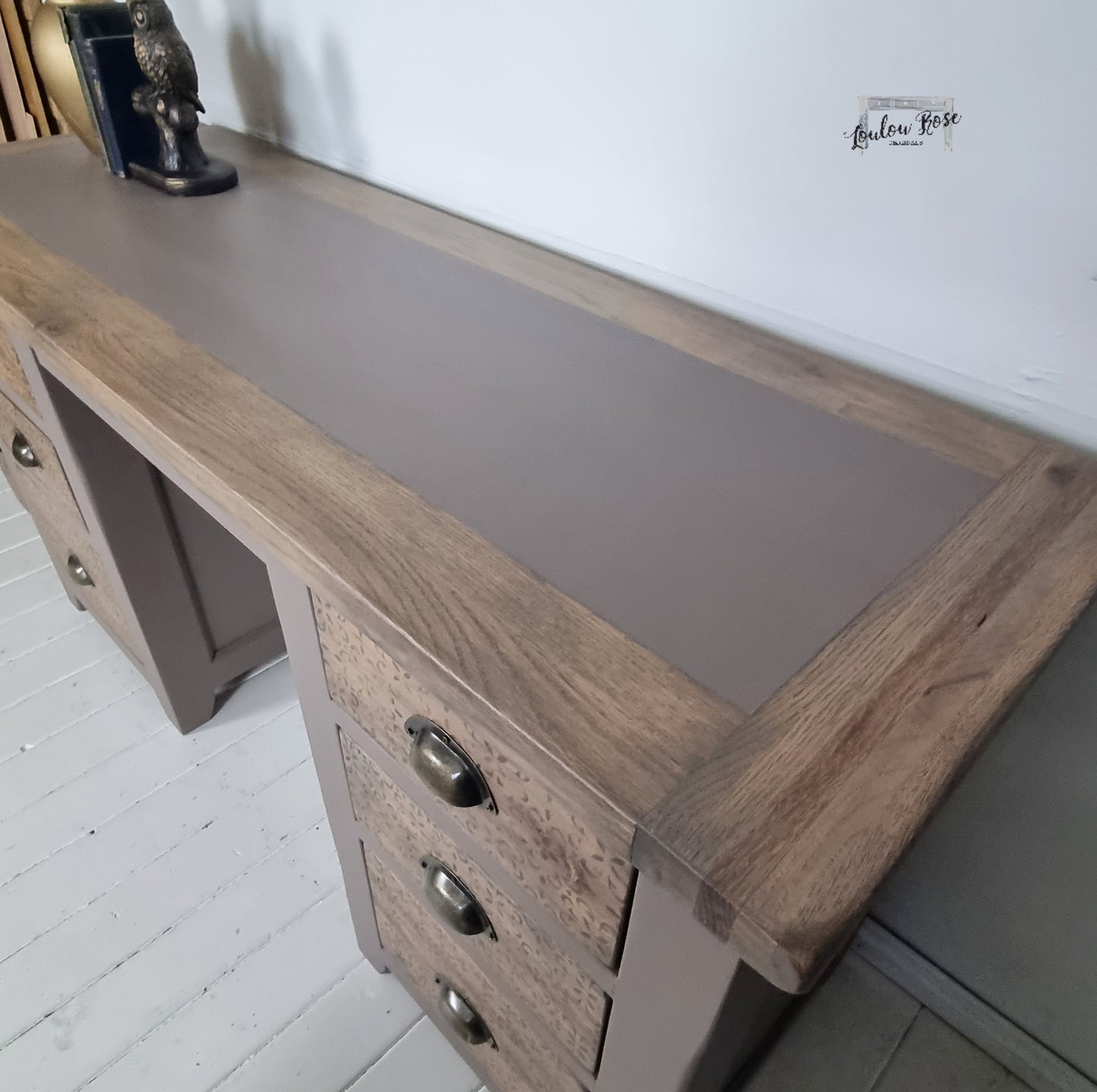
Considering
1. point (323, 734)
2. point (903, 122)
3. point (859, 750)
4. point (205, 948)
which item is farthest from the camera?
point (205, 948)

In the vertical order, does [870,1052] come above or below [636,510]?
below

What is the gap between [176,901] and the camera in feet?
3.83

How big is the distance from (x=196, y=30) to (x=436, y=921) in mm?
1339

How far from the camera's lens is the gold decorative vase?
1.08 metres

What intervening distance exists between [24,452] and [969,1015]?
1.50m

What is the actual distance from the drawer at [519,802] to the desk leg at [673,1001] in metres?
0.02

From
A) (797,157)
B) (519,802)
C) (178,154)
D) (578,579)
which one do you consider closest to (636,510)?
(578,579)

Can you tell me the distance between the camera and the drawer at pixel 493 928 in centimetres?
60

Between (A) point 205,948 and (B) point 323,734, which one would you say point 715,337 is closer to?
(B) point 323,734

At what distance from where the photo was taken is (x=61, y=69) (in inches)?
43.4

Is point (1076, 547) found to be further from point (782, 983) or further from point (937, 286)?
point (782, 983)

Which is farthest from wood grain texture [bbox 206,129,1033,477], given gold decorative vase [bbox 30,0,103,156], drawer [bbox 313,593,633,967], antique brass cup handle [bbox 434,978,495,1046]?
antique brass cup handle [bbox 434,978,495,1046]

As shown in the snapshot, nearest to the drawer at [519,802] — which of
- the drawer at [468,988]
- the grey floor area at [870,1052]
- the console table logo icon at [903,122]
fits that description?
the drawer at [468,988]

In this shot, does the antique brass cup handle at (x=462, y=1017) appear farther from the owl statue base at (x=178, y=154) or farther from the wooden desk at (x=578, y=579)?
the owl statue base at (x=178, y=154)
